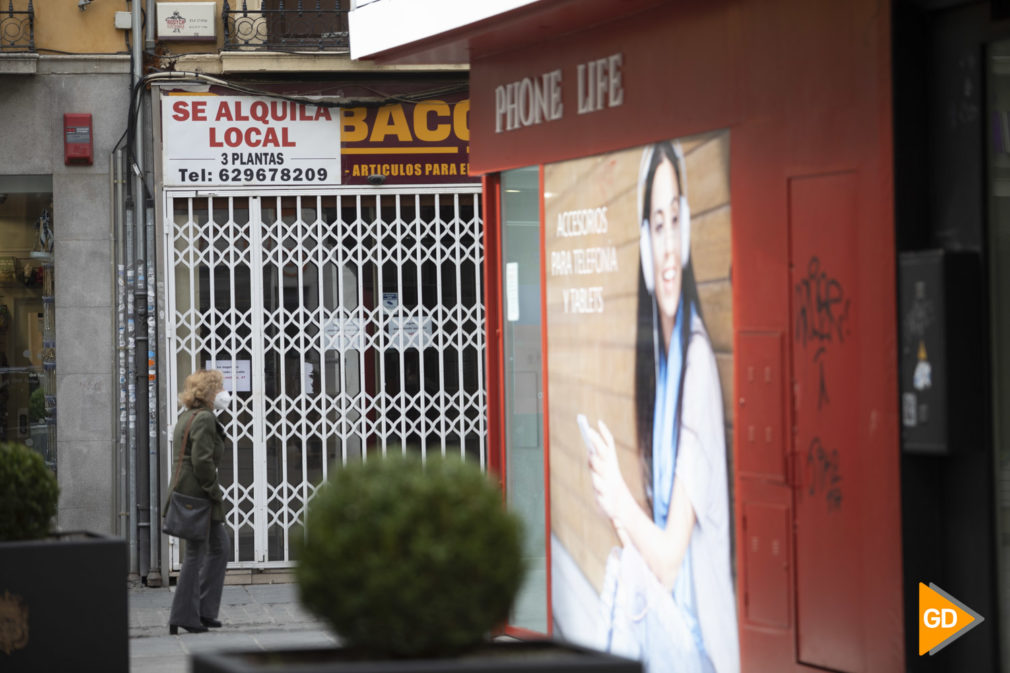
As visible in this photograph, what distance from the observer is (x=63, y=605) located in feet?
20.6

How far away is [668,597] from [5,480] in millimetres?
3310

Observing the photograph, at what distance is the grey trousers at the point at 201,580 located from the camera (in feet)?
34.4

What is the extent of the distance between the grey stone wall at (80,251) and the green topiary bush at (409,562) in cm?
921

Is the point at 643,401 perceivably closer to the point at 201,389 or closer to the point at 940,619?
the point at 940,619

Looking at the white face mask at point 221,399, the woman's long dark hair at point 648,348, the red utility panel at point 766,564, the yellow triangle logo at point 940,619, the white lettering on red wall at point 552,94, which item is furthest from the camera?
the white face mask at point 221,399

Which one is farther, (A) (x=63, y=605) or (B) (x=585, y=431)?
(B) (x=585, y=431)

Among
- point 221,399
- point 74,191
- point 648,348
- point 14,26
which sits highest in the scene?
point 14,26

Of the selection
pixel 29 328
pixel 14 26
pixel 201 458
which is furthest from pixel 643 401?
pixel 14 26

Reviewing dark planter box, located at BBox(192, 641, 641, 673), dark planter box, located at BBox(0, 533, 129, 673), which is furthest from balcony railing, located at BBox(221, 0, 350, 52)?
dark planter box, located at BBox(192, 641, 641, 673)

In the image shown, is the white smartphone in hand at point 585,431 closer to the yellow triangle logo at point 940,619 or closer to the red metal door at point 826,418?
the red metal door at point 826,418

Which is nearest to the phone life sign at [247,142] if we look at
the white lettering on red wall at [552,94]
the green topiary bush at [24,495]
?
the white lettering on red wall at [552,94]

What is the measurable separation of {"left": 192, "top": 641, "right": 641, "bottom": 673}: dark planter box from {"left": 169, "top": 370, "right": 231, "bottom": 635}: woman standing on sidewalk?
21.6 ft

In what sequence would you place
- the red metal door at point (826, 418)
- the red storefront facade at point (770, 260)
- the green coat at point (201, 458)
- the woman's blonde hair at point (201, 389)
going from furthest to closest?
1. the woman's blonde hair at point (201, 389)
2. the green coat at point (201, 458)
3. the red metal door at point (826, 418)
4. the red storefront facade at point (770, 260)

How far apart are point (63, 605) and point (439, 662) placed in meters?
3.07
